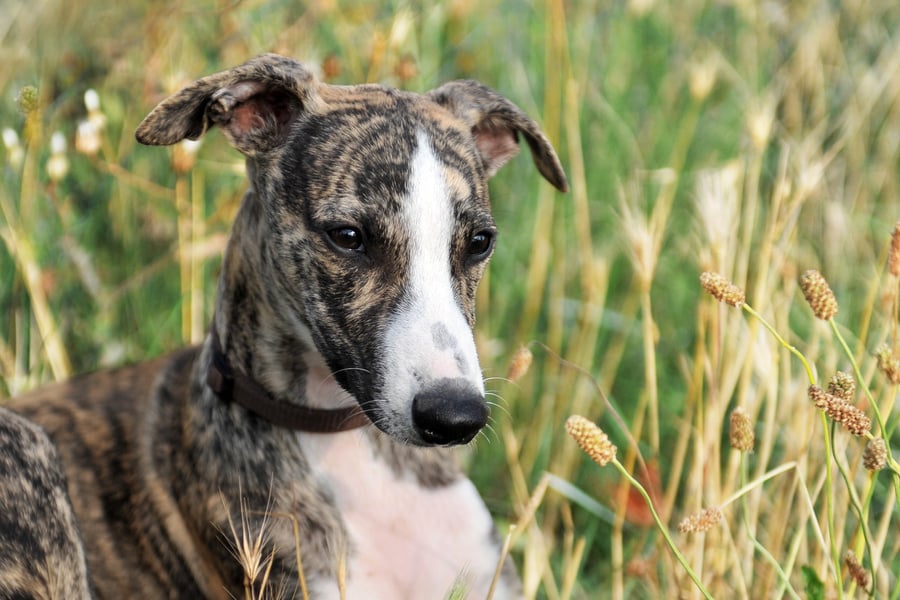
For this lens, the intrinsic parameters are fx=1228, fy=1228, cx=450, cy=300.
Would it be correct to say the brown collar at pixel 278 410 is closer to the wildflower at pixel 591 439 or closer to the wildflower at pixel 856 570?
the wildflower at pixel 591 439

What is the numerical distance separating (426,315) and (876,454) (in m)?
1.01

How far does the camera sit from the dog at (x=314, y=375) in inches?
115

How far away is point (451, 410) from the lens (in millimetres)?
2627

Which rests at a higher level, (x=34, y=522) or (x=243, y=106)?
(x=243, y=106)

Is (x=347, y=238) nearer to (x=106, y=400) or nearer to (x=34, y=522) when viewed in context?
(x=34, y=522)

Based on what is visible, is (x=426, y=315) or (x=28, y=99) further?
(x=28, y=99)

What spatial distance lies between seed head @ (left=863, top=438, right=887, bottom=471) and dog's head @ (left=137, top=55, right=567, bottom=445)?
80cm

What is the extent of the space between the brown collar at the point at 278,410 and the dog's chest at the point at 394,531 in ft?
0.17

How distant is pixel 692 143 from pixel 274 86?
2930 millimetres

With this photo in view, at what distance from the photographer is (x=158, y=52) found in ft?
16.2

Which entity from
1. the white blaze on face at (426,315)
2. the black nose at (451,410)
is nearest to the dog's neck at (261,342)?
the white blaze on face at (426,315)

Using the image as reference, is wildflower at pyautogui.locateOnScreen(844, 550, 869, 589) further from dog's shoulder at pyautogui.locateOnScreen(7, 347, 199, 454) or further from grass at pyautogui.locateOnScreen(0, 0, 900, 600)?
dog's shoulder at pyautogui.locateOnScreen(7, 347, 199, 454)

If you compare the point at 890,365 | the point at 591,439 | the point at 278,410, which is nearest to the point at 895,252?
the point at 890,365

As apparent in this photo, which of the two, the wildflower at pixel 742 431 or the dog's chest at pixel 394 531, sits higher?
the wildflower at pixel 742 431
